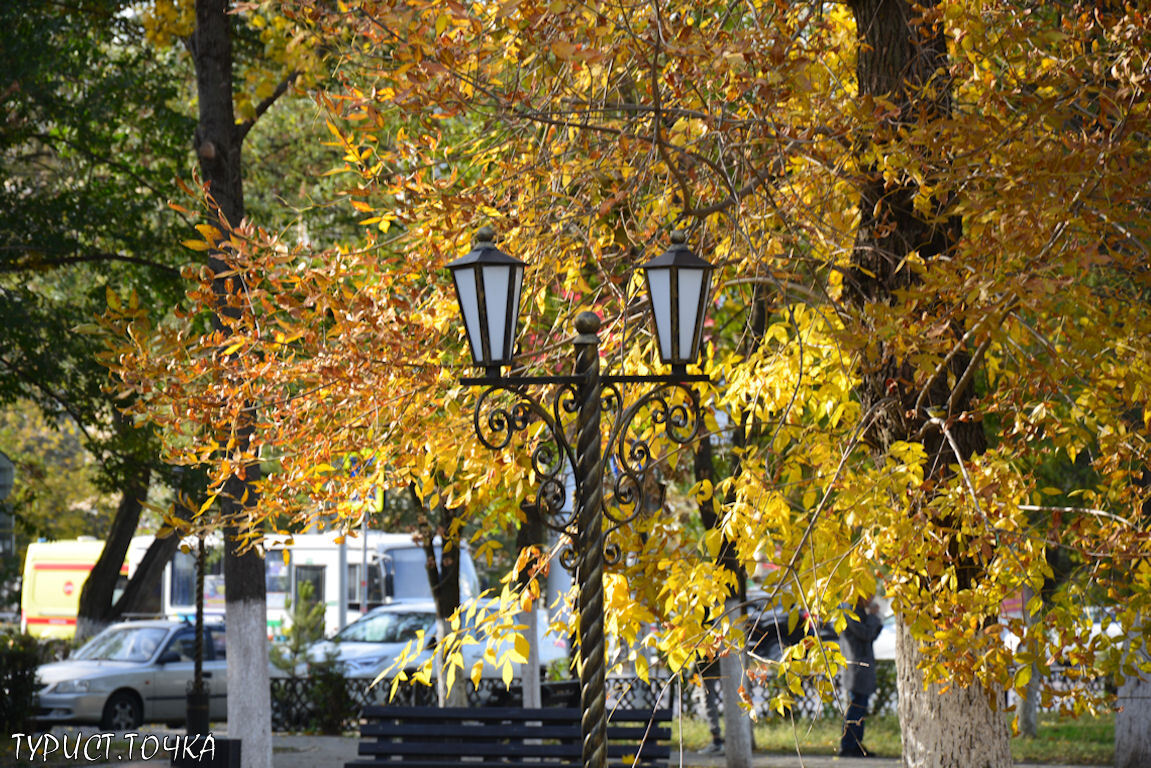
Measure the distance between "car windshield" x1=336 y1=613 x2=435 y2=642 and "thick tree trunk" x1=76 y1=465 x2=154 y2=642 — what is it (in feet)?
13.7

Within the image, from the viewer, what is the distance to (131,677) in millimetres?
18859


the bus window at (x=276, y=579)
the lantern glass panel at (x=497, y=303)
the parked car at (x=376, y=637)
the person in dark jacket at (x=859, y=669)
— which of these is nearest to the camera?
the lantern glass panel at (x=497, y=303)

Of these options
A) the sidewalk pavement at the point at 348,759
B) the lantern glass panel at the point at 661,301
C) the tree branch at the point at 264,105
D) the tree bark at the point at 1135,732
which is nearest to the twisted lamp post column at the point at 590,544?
the lantern glass panel at the point at 661,301

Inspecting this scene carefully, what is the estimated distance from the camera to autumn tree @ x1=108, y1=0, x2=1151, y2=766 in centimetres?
544

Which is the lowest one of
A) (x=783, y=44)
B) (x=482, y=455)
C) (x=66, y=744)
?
(x=66, y=744)

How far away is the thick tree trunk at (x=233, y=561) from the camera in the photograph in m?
10.4

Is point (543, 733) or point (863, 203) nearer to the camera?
point (863, 203)

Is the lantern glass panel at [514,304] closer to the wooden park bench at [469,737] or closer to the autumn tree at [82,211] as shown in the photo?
the wooden park bench at [469,737]

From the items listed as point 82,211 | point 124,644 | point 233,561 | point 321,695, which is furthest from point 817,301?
point 124,644

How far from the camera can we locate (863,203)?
22.2 feet

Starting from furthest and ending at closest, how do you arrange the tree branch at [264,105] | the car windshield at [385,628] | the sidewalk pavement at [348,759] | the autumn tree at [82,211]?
the car windshield at [385,628]
the sidewalk pavement at [348,759]
the autumn tree at [82,211]
the tree branch at [264,105]

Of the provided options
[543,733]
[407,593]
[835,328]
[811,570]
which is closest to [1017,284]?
[835,328]

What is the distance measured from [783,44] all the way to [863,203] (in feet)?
4.67

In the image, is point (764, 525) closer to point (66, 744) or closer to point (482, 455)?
point (482, 455)
